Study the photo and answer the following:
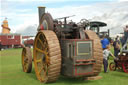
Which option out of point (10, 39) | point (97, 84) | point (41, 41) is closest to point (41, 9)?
point (41, 41)

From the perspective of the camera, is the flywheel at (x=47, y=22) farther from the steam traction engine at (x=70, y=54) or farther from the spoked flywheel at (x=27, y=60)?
the spoked flywheel at (x=27, y=60)

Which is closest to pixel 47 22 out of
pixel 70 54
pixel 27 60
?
pixel 70 54

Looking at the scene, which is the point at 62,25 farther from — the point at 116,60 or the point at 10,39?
the point at 10,39

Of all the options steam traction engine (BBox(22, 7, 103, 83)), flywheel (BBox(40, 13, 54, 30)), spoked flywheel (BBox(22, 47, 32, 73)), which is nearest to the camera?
steam traction engine (BBox(22, 7, 103, 83))

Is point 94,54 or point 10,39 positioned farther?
point 10,39

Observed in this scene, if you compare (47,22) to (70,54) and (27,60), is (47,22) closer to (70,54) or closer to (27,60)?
(70,54)

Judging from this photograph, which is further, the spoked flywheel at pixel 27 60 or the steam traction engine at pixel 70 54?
the spoked flywheel at pixel 27 60

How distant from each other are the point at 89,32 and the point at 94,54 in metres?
0.91

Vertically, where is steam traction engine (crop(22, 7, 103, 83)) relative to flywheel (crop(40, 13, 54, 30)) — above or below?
below

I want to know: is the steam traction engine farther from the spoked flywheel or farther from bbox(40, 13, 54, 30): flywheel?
the spoked flywheel

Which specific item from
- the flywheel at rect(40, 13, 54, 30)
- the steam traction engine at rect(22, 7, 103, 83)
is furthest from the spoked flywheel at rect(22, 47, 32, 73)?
the flywheel at rect(40, 13, 54, 30)

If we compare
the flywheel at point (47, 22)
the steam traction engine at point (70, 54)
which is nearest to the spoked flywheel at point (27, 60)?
the steam traction engine at point (70, 54)

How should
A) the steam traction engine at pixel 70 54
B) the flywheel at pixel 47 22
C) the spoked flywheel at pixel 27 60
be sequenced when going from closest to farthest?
the steam traction engine at pixel 70 54 < the flywheel at pixel 47 22 < the spoked flywheel at pixel 27 60

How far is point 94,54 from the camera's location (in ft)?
18.9
